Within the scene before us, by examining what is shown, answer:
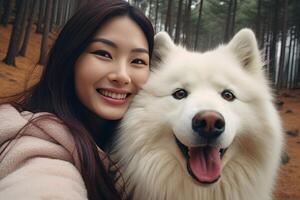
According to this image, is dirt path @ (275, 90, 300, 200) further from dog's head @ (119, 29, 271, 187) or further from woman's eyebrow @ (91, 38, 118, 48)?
woman's eyebrow @ (91, 38, 118, 48)

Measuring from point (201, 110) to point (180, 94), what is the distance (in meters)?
0.41

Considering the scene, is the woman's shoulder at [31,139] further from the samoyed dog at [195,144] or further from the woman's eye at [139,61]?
the woman's eye at [139,61]

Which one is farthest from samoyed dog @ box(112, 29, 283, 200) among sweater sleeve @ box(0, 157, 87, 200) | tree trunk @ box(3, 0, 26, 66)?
tree trunk @ box(3, 0, 26, 66)

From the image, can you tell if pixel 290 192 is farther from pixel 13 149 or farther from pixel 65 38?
pixel 13 149

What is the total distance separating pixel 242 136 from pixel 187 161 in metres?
0.40

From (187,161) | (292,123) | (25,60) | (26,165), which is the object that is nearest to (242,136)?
(187,161)

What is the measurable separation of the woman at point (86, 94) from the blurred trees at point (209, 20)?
37.1ft

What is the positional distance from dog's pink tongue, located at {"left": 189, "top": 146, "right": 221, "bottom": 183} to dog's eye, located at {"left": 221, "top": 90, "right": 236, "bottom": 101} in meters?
0.40

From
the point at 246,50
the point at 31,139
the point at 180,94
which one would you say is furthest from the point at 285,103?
the point at 31,139

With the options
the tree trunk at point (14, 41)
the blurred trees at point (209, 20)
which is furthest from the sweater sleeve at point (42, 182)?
the tree trunk at point (14, 41)

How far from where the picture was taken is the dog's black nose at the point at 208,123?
2.03 meters

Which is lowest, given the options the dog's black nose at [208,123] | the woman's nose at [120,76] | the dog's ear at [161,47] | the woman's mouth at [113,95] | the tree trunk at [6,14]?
the dog's black nose at [208,123]

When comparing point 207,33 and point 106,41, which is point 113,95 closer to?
point 106,41

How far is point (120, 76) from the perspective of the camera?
2305 millimetres
